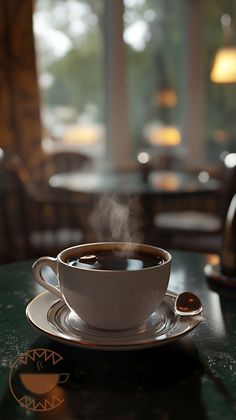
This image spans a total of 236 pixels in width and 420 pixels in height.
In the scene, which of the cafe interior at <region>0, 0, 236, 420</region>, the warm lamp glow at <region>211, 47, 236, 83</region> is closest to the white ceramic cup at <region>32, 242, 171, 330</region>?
the cafe interior at <region>0, 0, 236, 420</region>

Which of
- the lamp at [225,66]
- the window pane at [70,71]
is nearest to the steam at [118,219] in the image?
the window pane at [70,71]

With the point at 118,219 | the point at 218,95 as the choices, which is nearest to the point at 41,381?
the point at 118,219

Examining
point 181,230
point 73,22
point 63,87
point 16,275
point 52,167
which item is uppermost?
point 73,22

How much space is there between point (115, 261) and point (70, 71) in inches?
115

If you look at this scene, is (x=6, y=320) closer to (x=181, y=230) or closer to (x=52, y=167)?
(x=181, y=230)

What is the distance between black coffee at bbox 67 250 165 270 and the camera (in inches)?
25.8

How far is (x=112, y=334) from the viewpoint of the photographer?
0.60 m

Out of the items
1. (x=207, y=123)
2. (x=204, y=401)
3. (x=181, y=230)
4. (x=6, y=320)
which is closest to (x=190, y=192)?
(x=181, y=230)

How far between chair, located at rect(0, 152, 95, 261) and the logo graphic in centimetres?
106

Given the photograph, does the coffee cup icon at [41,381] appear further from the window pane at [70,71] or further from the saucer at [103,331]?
the window pane at [70,71]

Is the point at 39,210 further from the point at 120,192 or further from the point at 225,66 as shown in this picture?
the point at 225,66

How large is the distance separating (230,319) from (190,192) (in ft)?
4.61

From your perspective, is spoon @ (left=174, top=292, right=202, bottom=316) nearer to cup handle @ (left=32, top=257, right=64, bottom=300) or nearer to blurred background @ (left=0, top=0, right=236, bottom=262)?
cup handle @ (left=32, top=257, right=64, bottom=300)

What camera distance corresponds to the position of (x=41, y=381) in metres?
0.53
